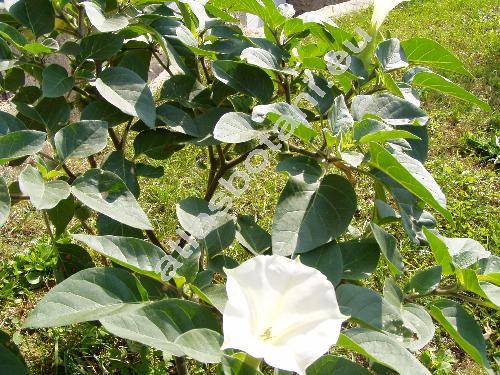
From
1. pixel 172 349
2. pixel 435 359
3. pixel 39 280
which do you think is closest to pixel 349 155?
pixel 172 349

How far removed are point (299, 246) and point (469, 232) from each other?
5.52 feet

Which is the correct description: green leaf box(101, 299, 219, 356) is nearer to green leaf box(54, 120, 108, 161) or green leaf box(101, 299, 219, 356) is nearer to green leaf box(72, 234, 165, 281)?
green leaf box(72, 234, 165, 281)

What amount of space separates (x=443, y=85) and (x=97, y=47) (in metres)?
0.66

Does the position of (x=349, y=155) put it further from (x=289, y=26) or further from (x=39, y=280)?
(x=39, y=280)

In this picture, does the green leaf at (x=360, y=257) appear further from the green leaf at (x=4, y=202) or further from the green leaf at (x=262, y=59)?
the green leaf at (x=4, y=202)

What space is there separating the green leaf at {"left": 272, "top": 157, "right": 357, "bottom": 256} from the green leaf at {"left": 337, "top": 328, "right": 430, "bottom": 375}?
0.16 m

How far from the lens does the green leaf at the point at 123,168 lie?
1.17m

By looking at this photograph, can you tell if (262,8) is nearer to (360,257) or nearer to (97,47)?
(97,47)

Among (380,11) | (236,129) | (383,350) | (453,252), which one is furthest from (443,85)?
(383,350)

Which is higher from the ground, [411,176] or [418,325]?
[411,176]

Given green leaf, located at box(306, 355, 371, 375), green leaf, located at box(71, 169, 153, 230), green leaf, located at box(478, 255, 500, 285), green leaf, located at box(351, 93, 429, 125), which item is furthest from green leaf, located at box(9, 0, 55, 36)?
green leaf, located at box(478, 255, 500, 285)

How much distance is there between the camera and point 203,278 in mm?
952

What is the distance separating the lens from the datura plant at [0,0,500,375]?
767 mm

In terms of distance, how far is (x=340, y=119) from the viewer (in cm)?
101
